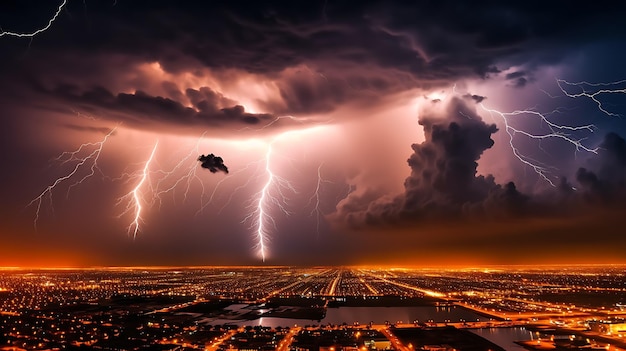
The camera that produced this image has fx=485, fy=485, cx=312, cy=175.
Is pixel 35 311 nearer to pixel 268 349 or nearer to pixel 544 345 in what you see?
pixel 268 349

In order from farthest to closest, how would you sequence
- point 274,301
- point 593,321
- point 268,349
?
point 274,301, point 593,321, point 268,349

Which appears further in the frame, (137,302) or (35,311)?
(137,302)

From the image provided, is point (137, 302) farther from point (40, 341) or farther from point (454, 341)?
point (454, 341)

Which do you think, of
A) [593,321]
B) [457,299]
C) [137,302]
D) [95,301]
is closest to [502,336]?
[593,321]

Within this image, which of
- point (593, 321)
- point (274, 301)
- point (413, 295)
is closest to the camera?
point (593, 321)

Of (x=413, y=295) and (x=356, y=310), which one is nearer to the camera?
(x=356, y=310)

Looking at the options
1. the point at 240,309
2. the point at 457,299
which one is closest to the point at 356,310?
the point at 240,309

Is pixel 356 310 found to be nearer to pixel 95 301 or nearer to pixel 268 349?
pixel 268 349

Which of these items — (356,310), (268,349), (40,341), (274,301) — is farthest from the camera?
(274,301)

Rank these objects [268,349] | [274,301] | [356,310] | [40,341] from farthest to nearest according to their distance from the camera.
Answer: [274,301]
[356,310]
[40,341]
[268,349]
